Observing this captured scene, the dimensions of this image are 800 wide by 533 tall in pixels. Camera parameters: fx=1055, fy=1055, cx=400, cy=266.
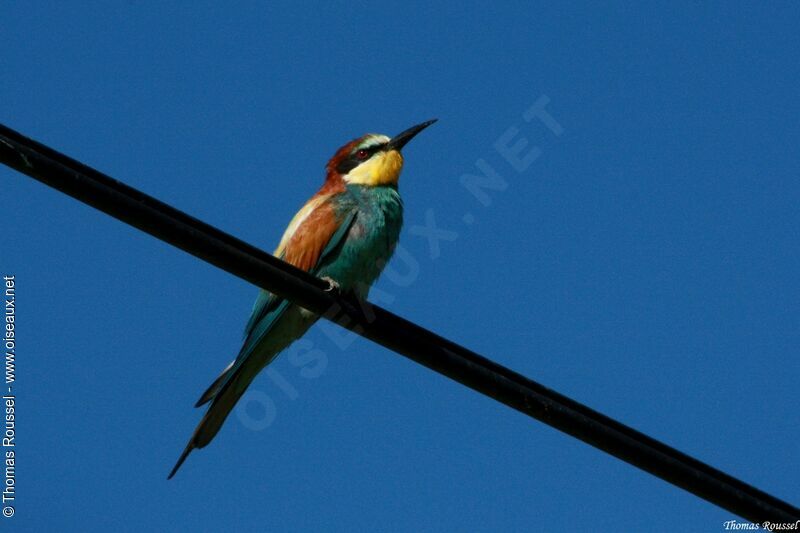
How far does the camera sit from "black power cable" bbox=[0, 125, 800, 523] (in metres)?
2.21

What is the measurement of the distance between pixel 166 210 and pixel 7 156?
34cm

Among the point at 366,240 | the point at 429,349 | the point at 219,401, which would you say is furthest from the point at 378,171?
the point at 429,349

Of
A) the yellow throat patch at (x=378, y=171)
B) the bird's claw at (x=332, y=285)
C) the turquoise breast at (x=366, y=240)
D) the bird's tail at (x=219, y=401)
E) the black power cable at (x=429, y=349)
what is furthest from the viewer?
the yellow throat patch at (x=378, y=171)

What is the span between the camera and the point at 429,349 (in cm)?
253

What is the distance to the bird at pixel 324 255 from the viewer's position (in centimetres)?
389

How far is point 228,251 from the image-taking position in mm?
2385

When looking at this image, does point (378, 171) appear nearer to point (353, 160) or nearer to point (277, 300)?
point (353, 160)

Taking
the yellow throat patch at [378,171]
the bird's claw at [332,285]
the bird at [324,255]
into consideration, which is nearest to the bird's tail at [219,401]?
the bird at [324,255]

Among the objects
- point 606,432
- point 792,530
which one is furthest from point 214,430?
point 792,530

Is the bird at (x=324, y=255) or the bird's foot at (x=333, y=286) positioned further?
the bird at (x=324, y=255)

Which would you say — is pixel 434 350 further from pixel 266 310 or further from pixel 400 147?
pixel 400 147

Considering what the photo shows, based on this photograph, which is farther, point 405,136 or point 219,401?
point 405,136

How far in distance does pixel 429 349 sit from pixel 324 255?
170 cm

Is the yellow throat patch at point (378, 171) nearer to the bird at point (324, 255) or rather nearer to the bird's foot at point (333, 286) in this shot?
the bird at point (324, 255)
